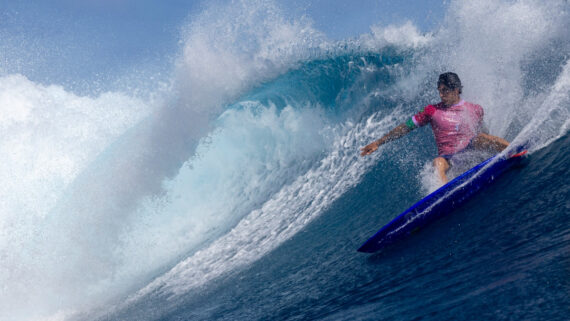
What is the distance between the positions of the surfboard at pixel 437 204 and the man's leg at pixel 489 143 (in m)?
0.51

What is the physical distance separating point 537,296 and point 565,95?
11.7ft

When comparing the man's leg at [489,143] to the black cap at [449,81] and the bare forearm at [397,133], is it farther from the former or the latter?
the bare forearm at [397,133]

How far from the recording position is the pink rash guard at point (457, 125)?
486 cm

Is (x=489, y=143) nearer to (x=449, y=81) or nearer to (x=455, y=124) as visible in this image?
(x=455, y=124)

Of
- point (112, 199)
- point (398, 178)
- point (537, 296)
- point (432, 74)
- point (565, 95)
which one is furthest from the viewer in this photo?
point (112, 199)

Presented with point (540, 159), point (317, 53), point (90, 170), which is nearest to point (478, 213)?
point (540, 159)

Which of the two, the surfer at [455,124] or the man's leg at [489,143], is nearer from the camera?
the man's leg at [489,143]

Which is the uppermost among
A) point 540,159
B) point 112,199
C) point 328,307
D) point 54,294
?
point 112,199

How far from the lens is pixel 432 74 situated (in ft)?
34.9

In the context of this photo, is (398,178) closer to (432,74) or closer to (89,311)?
(432,74)

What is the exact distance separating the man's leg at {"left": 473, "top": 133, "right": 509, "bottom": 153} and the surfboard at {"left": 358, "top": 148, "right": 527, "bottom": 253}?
0.51m

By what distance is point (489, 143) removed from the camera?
4758 mm

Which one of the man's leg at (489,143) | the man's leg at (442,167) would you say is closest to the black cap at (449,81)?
the man's leg at (489,143)

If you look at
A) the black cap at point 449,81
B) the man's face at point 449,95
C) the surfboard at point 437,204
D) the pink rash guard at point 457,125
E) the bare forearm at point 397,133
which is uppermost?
the black cap at point 449,81
